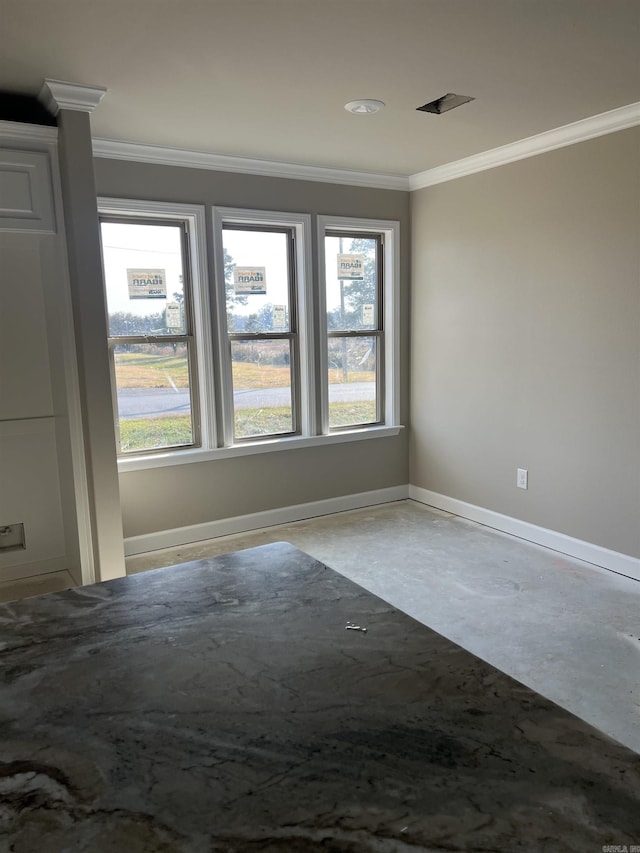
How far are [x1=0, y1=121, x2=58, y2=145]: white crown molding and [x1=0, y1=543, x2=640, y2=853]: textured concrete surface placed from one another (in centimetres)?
254

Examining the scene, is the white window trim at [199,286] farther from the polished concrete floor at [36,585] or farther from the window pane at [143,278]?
the polished concrete floor at [36,585]

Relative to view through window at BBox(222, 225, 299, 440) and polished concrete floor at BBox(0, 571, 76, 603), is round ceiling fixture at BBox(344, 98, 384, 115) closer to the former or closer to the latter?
view through window at BBox(222, 225, 299, 440)

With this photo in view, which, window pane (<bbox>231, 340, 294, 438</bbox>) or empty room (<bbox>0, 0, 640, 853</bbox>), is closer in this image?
empty room (<bbox>0, 0, 640, 853</bbox>)

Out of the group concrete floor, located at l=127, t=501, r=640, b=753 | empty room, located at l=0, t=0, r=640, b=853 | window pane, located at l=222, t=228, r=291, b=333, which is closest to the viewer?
empty room, located at l=0, t=0, r=640, b=853

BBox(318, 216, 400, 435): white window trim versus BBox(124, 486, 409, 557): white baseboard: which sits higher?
BBox(318, 216, 400, 435): white window trim

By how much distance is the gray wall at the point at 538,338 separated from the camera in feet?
11.4

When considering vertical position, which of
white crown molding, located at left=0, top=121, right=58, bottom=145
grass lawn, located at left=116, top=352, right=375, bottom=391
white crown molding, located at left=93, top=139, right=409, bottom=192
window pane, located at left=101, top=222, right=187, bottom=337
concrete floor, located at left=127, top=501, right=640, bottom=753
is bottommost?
concrete floor, located at left=127, top=501, right=640, bottom=753

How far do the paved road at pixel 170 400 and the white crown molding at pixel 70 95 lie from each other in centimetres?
165

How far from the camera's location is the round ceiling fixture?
3054 millimetres

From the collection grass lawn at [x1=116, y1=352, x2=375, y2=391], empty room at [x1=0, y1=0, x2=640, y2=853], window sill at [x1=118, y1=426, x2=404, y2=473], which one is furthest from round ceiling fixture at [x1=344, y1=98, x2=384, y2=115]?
window sill at [x1=118, y1=426, x2=404, y2=473]

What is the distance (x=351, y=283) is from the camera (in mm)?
4789

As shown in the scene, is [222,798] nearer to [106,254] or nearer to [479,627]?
[479,627]

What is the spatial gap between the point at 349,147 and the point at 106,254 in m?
1.65

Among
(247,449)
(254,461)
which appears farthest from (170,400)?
(254,461)
